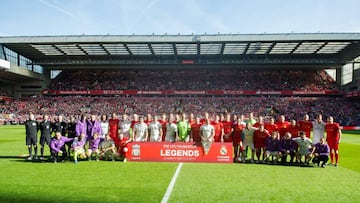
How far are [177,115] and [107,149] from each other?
343 centimetres

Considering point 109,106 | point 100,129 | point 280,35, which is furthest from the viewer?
point 109,106

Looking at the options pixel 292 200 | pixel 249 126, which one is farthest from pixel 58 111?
pixel 292 200

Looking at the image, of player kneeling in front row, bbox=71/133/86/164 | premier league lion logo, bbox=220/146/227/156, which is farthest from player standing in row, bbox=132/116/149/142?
premier league lion logo, bbox=220/146/227/156

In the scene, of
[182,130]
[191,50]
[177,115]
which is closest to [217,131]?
[182,130]

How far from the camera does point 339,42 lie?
43875 millimetres

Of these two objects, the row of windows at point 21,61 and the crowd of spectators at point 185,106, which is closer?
the crowd of spectators at point 185,106

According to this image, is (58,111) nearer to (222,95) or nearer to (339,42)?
(222,95)

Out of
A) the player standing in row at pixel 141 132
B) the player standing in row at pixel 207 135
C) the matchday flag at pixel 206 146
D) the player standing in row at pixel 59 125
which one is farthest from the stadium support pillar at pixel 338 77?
the player standing in row at pixel 59 125

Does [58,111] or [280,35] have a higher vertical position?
[280,35]

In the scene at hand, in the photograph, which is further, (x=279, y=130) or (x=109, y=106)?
(x=109, y=106)

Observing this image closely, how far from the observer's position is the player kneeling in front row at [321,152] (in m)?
11.2

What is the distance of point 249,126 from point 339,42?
38966mm

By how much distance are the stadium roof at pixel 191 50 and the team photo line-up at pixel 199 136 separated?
31932 millimetres

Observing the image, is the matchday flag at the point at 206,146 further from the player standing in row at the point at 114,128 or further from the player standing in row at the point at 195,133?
the player standing in row at the point at 114,128
